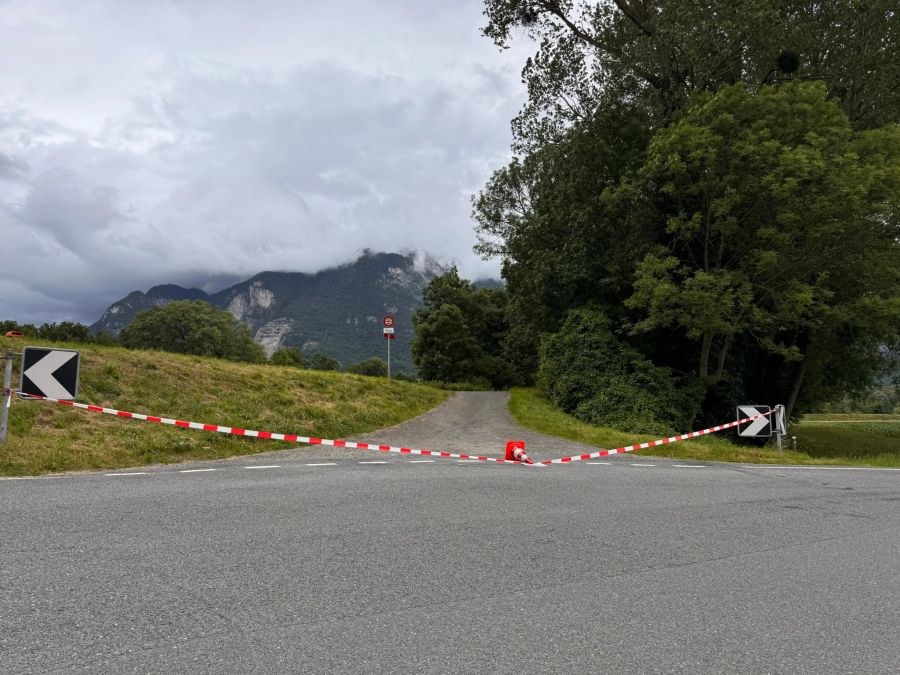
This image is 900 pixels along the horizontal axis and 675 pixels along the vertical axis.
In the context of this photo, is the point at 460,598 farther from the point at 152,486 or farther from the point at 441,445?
the point at 441,445

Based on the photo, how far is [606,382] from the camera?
20.4 m

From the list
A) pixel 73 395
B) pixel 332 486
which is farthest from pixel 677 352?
pixel 73 395

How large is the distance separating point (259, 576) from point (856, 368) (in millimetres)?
32985

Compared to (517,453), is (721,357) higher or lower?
higher

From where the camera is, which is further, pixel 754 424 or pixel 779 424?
pixel 779 424

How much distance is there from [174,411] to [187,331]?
247 ft

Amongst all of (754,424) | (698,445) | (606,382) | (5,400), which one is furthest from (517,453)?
(606,382)

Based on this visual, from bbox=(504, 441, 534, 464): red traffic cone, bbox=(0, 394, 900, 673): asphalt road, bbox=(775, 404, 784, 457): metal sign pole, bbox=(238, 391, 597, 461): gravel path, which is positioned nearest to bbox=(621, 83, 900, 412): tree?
bbox=(775, 404, 784, 457): metal sign pole

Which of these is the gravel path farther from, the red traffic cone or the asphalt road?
the asphalt road

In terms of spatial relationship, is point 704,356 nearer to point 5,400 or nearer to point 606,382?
point 606,382

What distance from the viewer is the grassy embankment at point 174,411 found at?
8977mm

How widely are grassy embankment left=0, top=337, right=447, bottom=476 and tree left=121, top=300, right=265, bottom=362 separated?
65060 mm

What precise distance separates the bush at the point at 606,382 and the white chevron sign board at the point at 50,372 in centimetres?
1504

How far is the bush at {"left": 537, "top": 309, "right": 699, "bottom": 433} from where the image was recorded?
61.7 ft
